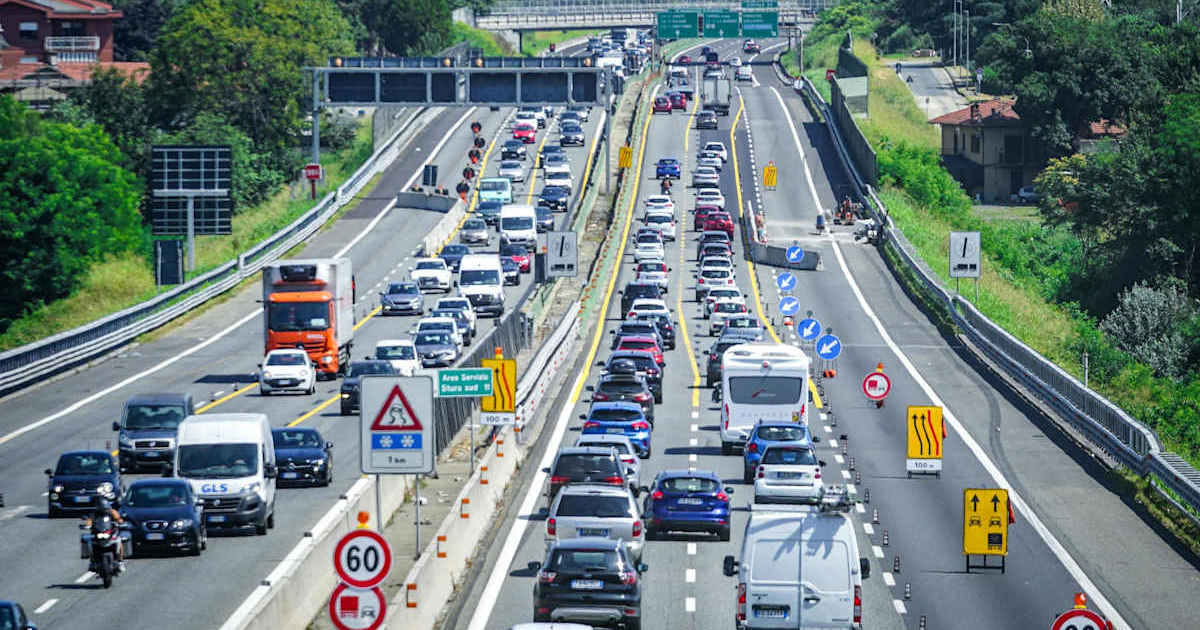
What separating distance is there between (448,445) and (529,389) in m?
4.51

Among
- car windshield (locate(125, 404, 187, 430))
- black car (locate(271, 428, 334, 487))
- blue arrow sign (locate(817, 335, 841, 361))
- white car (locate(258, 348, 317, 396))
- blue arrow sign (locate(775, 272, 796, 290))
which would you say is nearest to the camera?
black car (locate(271, 428, 334, 487))

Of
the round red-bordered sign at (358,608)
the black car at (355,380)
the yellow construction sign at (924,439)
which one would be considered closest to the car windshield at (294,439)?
the black car at (355,380)

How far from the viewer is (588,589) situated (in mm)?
24375

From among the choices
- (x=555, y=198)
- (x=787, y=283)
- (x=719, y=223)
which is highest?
(x=555, y=198)

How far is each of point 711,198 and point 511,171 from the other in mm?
16593

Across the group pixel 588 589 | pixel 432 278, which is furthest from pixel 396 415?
pixel 432 278

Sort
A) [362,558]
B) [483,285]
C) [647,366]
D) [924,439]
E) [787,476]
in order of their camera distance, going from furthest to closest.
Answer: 1. [483,285]
2. [647,366]
3. [924,439]
4. [787,476]
5. [362,558]

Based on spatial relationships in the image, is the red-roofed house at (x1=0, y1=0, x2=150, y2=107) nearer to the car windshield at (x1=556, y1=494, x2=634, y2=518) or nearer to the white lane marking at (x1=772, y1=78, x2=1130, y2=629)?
the white lane marking at (x1=772, y1=78, x2=1130, y2=629)

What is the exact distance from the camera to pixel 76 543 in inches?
1270

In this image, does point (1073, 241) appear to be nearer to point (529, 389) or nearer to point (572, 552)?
point (529, 389)

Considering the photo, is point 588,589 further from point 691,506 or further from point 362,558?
point 691,506

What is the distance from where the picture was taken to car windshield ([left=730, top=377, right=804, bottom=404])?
139 feet

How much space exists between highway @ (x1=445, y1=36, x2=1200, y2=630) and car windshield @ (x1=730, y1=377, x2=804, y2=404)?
156 centimetres

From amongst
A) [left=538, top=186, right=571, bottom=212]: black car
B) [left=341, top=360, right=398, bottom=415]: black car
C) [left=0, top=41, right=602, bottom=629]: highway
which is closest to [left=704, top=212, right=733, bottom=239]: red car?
[left=0, top=41, right=602, bottom=629]: highway
